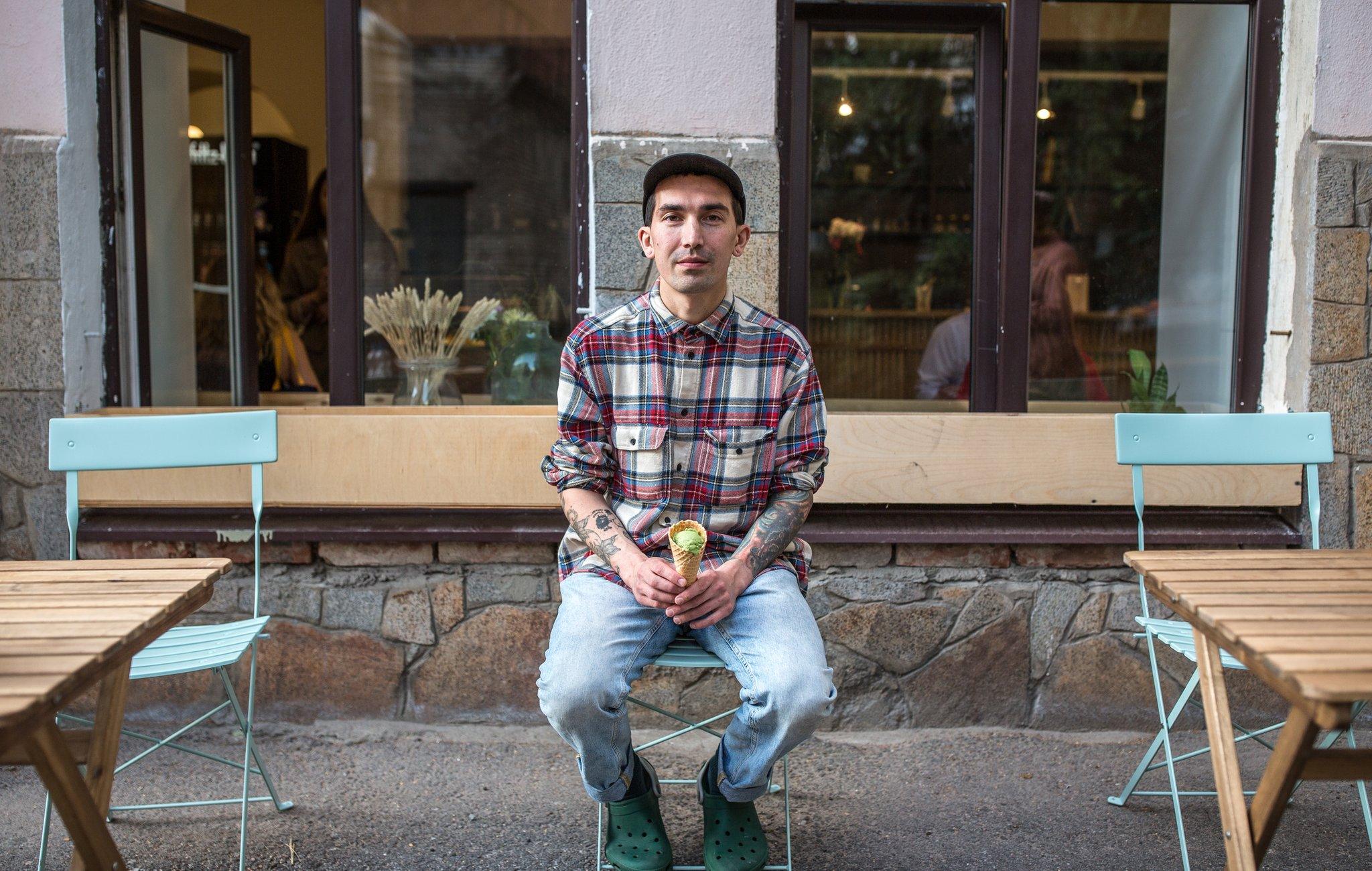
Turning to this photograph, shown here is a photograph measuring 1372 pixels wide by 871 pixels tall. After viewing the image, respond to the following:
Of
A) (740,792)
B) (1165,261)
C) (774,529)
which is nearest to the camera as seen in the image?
(740,792)

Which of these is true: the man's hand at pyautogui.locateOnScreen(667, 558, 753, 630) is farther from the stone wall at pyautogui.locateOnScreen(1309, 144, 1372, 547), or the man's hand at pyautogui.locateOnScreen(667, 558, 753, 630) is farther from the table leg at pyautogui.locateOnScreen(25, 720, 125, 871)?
the stone wall at pyautogui.locateOnScreen(1309, 144, 1372, 547)

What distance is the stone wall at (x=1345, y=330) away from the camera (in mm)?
3314

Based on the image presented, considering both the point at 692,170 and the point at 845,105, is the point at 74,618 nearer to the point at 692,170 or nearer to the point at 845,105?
the point at 692,170

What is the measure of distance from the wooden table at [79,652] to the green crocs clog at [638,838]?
101 centimetres

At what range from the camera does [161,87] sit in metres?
3.92

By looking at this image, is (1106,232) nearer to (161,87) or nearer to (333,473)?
(333,473)

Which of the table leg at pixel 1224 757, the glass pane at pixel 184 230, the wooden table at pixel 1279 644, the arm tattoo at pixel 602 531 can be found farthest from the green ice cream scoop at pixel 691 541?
the glass pane at pixel 184 230

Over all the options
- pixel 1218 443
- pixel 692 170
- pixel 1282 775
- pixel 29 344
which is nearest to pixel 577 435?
pixel 692 170

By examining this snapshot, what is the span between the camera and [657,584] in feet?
7.50

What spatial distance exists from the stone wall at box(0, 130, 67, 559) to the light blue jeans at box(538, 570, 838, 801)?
2053mm

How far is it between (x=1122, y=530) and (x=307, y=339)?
176 inches

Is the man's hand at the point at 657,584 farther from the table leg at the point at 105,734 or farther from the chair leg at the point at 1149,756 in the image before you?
the chair leg at the point at 1149,756

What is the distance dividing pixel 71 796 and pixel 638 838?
116 centimetres

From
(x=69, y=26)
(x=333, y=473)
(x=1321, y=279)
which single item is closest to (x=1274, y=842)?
(x=1321, y=279)
